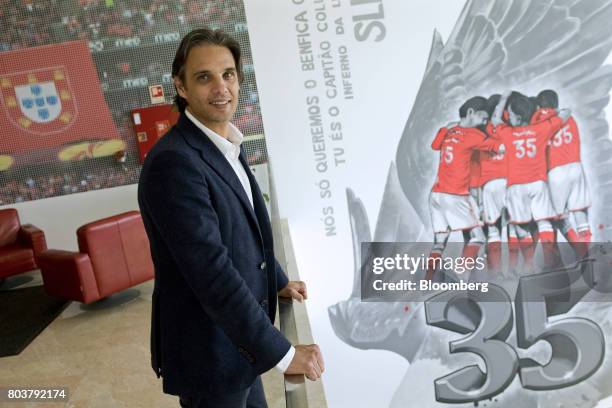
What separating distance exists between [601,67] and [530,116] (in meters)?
1.37

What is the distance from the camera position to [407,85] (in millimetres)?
6883

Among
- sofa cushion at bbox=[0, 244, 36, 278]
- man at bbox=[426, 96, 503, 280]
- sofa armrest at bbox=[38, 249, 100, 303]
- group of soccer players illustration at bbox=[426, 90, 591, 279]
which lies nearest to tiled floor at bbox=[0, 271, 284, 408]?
sofa armrest at bbox=[38, 249, 100, 303]

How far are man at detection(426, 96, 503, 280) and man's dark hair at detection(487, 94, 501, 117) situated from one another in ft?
0.16

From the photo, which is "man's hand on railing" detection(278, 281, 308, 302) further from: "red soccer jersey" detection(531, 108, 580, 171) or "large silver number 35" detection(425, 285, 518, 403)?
"red soccer jersey" detection(531, 108, 580, 171)

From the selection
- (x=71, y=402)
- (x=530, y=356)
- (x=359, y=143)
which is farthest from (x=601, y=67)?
(x=71, y=402)

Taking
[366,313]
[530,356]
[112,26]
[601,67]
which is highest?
[112,26]

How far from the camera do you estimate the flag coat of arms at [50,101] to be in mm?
6246

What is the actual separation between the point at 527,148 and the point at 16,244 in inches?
278

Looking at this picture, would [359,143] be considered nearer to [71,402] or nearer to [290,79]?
[290,79]

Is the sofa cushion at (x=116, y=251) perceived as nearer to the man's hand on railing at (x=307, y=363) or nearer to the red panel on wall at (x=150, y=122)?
the red panel on wall at (x=150, y=122)

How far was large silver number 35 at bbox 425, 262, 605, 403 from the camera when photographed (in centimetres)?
890

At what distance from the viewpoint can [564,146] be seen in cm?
822

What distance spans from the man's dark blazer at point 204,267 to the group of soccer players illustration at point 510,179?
6.48 m

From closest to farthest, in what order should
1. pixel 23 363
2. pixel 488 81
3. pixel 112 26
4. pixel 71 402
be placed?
pixel 71 402 < pixel 23 363 < pixel 112 26 < pixel 488 81
